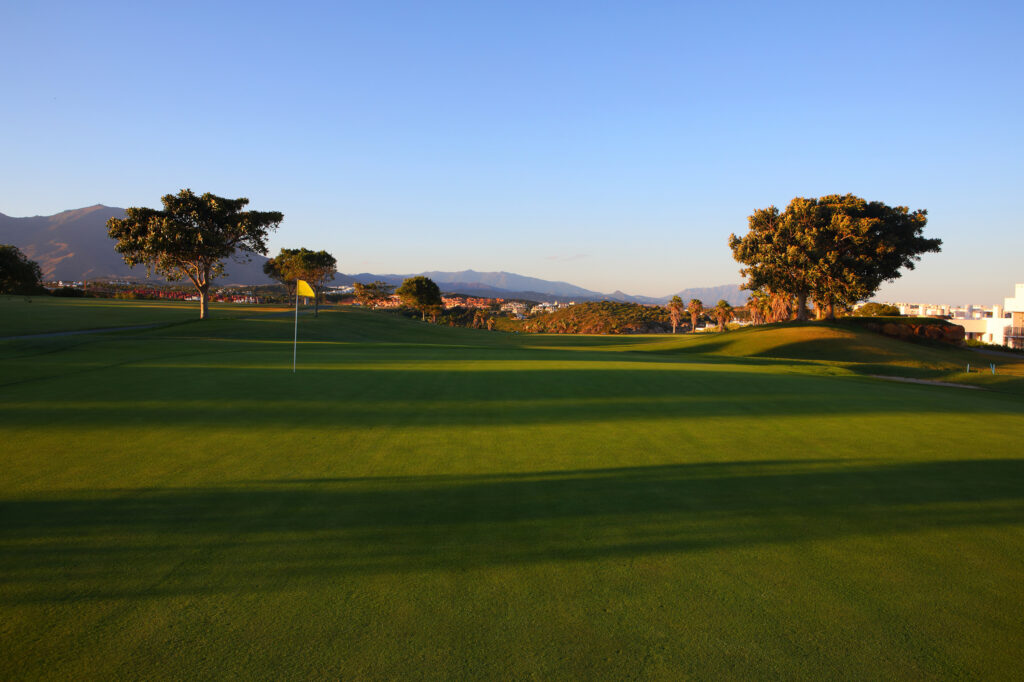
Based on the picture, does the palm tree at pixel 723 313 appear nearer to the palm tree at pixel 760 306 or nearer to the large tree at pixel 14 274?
the palm tree at pixel 760 306

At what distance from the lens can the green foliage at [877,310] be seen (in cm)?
5989

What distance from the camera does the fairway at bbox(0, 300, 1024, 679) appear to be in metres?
3.10

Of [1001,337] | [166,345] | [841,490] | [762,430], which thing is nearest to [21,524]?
[841,490]

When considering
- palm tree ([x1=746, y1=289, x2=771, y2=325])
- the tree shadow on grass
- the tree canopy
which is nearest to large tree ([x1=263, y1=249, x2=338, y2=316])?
the tree canopy

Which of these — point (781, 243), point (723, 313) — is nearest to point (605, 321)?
point (723, 313)

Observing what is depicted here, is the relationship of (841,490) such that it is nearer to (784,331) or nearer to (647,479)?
(647,479)

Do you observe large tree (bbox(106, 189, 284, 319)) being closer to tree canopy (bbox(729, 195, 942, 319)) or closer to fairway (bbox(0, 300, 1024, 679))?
fairway (bbox(0, 300, 1024, 679))

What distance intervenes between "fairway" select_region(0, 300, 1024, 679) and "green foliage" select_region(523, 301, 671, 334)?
273ft

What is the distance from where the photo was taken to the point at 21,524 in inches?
180

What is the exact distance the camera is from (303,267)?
2438 inches

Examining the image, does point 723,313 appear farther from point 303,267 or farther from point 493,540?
point 493,540

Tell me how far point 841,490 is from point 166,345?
69.0 ft

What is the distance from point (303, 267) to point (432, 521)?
207ft

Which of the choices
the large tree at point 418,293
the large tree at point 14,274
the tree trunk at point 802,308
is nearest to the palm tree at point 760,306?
the tree trunk at point 802,308
